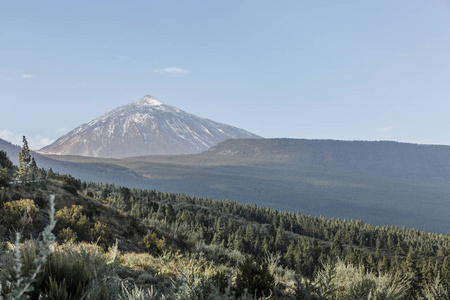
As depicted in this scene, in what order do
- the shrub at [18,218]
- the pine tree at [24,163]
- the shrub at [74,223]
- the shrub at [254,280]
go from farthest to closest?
the pine tree at [24,163] → the shrub at [74,223] → the shrub at [18,218] → the shrub at [254,280]

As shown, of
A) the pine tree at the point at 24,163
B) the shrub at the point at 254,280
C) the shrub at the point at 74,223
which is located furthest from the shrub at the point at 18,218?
the pine tree at the point at 24,163

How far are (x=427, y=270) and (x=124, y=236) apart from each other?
7694cm

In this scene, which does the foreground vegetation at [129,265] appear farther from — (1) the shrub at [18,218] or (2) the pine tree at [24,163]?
(2) the pine tree at [24,163]

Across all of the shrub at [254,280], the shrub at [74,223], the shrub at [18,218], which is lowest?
the shrub at [74,223]

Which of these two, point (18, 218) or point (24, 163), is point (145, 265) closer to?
point (18, 218)

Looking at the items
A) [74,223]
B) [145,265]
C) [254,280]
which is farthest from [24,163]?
[254,280]

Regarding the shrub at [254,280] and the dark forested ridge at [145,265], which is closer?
the dark forested ridge at [145,265]

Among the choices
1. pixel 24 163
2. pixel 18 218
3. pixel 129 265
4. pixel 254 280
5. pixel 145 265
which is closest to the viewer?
pixel 254 280

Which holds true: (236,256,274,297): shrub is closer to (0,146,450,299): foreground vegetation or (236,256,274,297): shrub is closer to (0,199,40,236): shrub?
(0,146,450,299): foreground vegetation

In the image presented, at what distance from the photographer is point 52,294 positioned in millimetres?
4535

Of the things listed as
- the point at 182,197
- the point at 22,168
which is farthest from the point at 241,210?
the point at 22,168

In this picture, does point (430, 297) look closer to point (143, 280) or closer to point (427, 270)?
point (143, 280)

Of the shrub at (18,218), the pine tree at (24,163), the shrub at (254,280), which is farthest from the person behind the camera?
the pine tree at (24,163)

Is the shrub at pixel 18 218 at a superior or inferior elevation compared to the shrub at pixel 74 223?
superior
